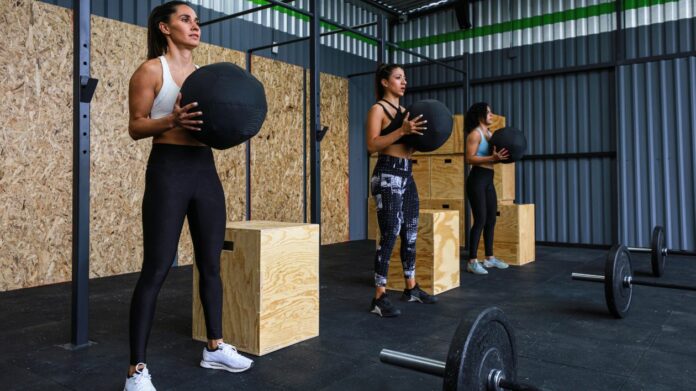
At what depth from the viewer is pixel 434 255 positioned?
3.27m

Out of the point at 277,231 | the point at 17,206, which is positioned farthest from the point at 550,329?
the point at 17,206

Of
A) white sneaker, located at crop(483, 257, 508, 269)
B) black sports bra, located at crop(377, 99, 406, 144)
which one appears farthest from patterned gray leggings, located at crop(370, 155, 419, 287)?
white sneaker, located at crop(483, 257, 508, 269)

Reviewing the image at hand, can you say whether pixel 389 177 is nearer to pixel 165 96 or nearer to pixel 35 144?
pixel 165 96

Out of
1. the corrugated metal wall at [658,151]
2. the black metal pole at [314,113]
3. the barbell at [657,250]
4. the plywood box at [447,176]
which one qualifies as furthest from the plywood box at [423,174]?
the black metal pole at [314,113]

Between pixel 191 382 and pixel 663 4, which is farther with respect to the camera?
A: pixel 663 4

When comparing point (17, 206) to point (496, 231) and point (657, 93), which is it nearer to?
point (496, 231)

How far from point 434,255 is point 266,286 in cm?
150

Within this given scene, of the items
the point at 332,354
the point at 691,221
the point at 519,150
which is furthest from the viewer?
the point at 691,221

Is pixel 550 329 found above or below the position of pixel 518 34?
below

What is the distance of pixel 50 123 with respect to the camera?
375 centimetres

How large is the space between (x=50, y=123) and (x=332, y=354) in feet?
9.64

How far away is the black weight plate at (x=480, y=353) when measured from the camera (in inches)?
46.0

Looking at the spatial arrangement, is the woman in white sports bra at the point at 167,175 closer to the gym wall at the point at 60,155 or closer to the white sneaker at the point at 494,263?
the gym wall at the point at 60,155

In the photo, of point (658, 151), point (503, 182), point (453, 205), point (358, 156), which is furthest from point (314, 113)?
point (658, 151)
